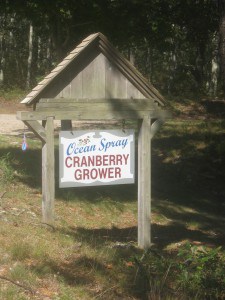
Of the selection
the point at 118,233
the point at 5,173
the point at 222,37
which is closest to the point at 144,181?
the point at 118,233

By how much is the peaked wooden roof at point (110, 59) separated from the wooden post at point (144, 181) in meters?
0.44

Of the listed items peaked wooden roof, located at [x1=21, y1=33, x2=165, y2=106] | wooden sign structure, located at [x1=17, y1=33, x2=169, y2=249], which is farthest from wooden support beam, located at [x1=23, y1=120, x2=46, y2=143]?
peaked wooden roof, located at [x1=21, y1=33, x2=165, y2=106]

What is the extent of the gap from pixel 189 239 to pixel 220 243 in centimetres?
51

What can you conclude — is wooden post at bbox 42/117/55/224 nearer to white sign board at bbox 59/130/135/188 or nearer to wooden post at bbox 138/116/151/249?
white sign board at bbox 59/130/135/188

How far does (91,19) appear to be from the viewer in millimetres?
19922

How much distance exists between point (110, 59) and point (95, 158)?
4.59 feet

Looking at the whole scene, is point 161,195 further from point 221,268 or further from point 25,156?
point 221,268

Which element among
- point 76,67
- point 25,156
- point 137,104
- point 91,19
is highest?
point 91,19

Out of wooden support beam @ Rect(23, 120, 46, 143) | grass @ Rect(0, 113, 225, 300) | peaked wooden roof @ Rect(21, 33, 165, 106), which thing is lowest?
grass @ Rect(0, 113, 225, 300)

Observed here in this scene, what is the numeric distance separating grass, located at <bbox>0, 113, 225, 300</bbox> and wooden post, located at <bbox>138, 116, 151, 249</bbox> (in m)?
0.22

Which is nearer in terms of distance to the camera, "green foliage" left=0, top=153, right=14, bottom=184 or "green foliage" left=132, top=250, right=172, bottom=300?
"green foliage" left=132, top=250, right=172, bottom=300

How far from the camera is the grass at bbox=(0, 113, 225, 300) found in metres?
6.00

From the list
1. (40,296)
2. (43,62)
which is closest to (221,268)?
(40,296)

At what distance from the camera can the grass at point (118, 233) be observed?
600cm
